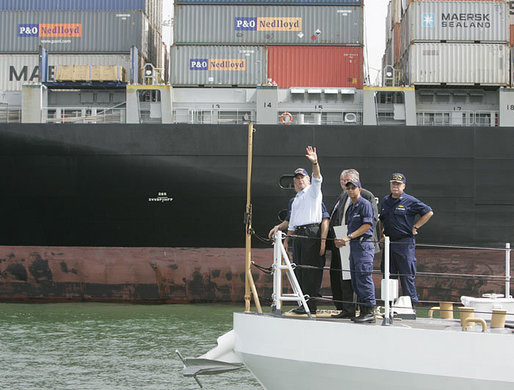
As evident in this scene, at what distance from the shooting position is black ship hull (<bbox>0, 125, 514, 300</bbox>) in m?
17.6

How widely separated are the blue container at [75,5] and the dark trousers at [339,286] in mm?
15685

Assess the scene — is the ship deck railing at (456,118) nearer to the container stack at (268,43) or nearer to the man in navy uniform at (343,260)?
the container stack at (268,43)

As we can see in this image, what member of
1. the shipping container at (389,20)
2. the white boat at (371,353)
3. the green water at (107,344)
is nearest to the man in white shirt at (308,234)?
the white boat at (371,353)

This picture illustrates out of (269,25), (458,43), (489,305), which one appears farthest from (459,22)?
(489,305)

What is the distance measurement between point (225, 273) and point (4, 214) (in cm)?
559

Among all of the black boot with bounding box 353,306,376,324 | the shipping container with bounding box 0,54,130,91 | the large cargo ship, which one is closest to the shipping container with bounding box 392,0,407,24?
the large cargo ship

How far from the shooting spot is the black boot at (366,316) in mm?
6047

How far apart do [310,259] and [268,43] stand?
44.8ft

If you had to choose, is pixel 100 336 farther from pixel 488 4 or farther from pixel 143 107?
pixel 488 4

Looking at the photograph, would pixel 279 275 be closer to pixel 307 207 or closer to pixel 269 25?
pixel 307 207

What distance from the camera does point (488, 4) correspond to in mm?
19328

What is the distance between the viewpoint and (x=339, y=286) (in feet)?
22.5

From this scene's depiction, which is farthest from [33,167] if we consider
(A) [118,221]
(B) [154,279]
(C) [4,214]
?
(B) [154,279]

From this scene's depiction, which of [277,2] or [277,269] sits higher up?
[277,2]
